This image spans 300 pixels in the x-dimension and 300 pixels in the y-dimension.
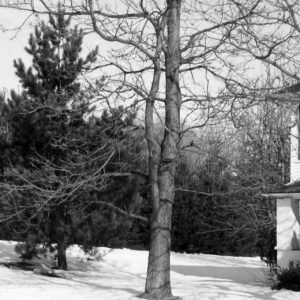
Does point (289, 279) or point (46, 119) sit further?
point (46, 119)

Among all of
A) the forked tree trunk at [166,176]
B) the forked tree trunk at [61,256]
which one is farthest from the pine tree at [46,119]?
the forked tree trunk at [166,176]

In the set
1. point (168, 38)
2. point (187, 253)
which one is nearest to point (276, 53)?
point (168, 38)

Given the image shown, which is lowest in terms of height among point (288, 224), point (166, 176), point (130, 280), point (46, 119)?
point (130, 280)

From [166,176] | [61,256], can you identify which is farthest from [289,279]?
[61,256]

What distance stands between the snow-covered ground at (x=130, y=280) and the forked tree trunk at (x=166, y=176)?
597mm

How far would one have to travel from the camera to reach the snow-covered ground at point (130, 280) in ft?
45.6

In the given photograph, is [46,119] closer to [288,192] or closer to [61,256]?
[61,256]

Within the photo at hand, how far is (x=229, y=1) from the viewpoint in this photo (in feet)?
39.6

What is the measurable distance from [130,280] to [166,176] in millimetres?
7114

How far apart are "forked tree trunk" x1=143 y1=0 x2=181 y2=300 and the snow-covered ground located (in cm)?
60

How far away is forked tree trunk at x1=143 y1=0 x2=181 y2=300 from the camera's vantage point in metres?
13.6

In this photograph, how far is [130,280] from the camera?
789 inches

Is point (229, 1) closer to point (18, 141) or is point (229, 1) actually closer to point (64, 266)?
point (18, 141)

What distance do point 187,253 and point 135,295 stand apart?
1729 cm
